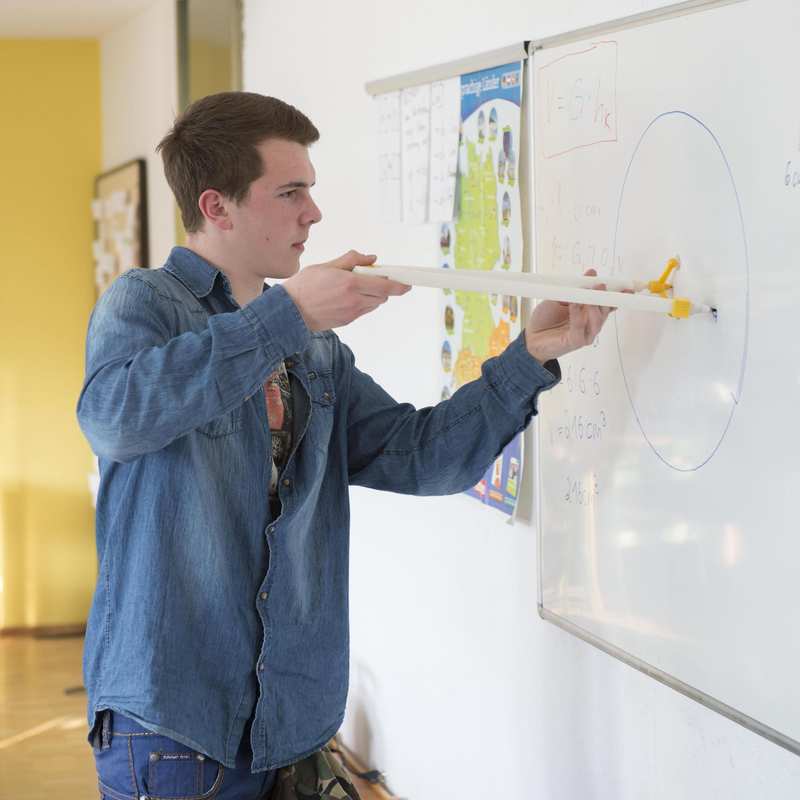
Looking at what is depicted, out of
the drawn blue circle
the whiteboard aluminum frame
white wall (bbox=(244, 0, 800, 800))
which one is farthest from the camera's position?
the whiteboard aluminum frame

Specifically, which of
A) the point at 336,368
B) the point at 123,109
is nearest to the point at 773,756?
the point at 336,368

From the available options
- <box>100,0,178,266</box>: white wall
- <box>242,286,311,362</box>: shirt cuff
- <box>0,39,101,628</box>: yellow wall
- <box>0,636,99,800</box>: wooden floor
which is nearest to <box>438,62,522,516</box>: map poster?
<box>242,286,311,362</box>: shirt cuff

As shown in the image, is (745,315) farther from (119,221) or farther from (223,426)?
(119,221)

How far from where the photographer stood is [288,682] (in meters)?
1.50

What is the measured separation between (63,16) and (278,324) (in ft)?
11.4

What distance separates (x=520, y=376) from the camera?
1.50 meters

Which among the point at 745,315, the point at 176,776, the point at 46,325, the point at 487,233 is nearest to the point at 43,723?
the point at 46,325

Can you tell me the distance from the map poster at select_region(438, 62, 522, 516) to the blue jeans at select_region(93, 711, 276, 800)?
2.85 feet

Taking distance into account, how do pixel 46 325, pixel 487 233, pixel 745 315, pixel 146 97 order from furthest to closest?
1. pixel 46 325
2. pixel 146 97
3. pixel 487 233
4. pixel 745 315

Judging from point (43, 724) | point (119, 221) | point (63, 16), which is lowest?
point (43, 724)

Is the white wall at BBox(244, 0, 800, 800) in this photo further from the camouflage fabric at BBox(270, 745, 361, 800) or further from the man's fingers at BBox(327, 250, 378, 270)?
the man's fingers at BBox(327, 250, 378, 270)

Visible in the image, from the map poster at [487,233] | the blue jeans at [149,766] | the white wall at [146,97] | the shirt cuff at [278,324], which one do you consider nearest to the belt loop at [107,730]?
the blue jeans at [149,766]

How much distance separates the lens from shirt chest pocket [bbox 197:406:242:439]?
1433 mm

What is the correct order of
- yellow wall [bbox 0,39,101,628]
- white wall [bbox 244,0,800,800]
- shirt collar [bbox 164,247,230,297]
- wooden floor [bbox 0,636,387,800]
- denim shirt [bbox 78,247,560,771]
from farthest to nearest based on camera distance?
yellow wall [bbox 0,39,101,628]
wooden floor [bbox 0,636,387,800]
white wall [bbox 244,0,800,800]
shirt collar [bbox 164,247,230,297]
denim shirt [bbox 78,247,560,771]
